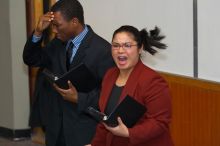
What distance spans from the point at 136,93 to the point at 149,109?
106 millimetres

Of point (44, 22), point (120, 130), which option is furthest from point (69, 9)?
point (120, 130)

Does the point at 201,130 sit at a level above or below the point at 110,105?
below

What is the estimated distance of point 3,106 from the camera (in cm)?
520

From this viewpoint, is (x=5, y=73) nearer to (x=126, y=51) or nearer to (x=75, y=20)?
(x=75, y=20)

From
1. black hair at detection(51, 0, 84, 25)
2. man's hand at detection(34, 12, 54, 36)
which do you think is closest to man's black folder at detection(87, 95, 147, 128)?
black hair at detection(51, 0, 84, 25)

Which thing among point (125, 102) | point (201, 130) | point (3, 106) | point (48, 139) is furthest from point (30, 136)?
point (125, 102)

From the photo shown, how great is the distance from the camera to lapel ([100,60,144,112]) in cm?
241

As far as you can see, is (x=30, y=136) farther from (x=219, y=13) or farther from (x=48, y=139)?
(x=219, y=13)

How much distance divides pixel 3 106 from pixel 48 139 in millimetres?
2059

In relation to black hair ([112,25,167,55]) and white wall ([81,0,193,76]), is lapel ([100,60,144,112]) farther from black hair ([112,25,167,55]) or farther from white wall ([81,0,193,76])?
white wall ([81,0,193,76])

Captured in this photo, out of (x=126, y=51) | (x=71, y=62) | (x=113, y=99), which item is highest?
(x=126, y=51)

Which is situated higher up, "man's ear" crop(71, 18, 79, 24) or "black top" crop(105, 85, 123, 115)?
"man's ear" crop(71, 18, 79, 24)

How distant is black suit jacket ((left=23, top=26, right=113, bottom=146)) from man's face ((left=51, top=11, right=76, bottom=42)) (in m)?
0.10

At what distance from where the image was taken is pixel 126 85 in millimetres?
2436
